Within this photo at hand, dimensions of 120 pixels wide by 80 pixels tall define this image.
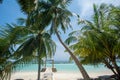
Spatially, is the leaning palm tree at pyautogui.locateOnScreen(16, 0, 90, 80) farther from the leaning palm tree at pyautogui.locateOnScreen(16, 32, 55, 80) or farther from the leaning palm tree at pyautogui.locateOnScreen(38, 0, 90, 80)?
the leaning palm tree at pyautogui.locateOnScreen(16, 32, 55, 80)

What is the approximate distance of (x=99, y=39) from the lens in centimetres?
1630

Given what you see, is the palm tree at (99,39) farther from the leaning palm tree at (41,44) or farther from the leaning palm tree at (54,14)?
the leaning palm tree at (41,44)

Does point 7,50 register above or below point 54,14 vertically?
below

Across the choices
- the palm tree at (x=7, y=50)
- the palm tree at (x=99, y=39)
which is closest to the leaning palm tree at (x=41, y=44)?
the palm tree at (x=99, y=39)

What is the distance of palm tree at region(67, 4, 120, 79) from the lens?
15.4 m

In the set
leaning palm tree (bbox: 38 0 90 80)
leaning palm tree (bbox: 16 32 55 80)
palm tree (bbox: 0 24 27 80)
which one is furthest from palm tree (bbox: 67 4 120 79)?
palm tree (bbox: 0 24 27 80)

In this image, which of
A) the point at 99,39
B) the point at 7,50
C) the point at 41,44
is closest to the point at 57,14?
the point at 41,44

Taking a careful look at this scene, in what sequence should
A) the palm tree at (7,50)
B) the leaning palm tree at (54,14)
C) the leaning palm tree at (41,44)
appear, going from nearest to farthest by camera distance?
the palm tree at (7,50)
the leaning palm tree at (41,44)
the leaning palm tree at (54,14)

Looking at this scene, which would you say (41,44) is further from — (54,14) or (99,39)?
(99,39)

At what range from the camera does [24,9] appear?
902cm

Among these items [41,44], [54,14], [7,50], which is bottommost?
[7,50]

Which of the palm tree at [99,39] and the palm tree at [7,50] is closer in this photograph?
the palm tree at [7,50]

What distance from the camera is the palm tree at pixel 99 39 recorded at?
15.4 meters

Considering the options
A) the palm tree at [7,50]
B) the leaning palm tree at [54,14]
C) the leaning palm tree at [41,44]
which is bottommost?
the palm tree at [7,50]
